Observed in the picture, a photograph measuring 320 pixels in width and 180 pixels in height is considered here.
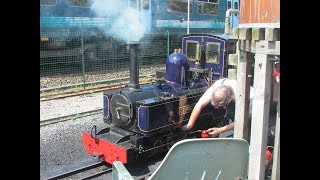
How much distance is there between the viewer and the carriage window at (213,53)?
22.2 feet

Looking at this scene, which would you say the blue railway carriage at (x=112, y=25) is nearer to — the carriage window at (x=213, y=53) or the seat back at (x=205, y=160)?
the carriage window at (x=213, y=53)

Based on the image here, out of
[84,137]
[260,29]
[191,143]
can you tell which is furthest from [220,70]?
[191,143]

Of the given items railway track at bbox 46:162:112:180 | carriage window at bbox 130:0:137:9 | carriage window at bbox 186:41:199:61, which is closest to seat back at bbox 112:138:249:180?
railway track at bbox 46:162:112:180

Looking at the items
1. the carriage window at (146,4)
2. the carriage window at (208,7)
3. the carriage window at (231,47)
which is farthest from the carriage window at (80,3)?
the carriage window at (231,47)

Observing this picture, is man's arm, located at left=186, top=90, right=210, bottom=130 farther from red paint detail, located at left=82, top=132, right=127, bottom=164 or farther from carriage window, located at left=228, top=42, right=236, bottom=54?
carriage window, located at left=228, top=42, right=236, bottom=54

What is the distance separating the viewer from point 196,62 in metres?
6.96

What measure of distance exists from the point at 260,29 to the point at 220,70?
13.0ft

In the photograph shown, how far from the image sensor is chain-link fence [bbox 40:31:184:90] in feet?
36.7

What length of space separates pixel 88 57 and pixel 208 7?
620cm

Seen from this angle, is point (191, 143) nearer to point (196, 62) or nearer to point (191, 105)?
point (191, 105)

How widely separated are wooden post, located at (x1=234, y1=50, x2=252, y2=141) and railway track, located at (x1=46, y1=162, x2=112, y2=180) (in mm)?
2301

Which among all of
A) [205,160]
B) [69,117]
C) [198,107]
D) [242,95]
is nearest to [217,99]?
[198,107]

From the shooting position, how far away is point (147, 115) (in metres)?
4.97
